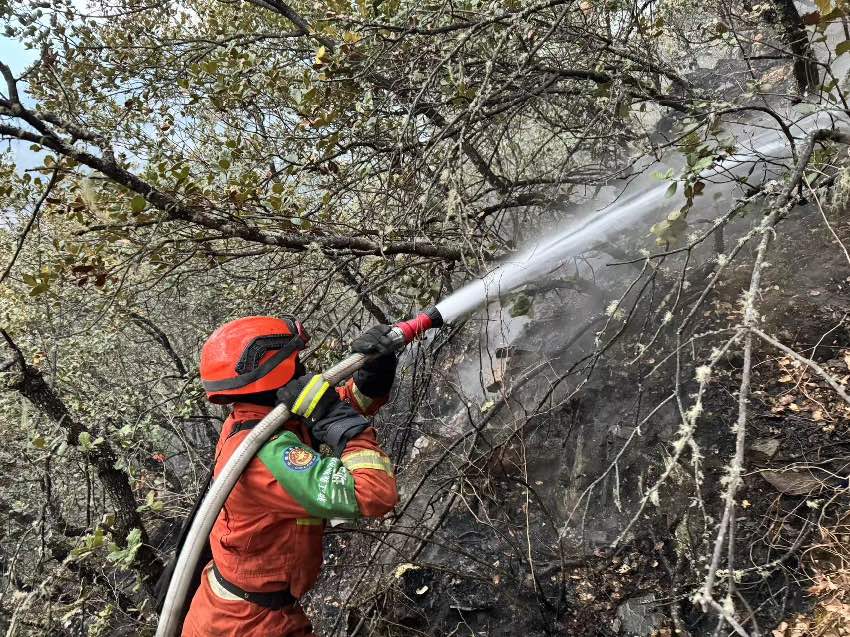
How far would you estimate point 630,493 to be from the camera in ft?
12.5

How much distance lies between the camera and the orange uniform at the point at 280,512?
2.12 meters

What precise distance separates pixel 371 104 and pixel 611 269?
4.41 m

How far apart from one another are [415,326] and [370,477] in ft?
2.43

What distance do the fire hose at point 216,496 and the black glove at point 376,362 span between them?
0.13 feet

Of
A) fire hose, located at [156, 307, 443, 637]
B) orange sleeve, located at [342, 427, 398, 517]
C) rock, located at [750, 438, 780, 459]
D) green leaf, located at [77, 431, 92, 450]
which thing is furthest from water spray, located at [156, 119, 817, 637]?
rock, located at [750, 438, 780, 459]

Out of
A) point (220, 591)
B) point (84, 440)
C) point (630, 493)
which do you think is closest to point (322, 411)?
point (220, 591)

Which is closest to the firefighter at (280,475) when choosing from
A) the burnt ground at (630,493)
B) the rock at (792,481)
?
the burnt ground at (630,493)

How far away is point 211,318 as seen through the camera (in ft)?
34.1

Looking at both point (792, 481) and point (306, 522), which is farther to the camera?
point (792, 481)

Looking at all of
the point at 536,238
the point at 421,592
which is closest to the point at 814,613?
the point at 421,592

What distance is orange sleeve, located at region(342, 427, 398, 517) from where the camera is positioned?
2133 mm

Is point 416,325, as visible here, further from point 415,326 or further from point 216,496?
point 216,496

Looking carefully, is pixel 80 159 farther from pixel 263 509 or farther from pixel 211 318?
pixel 211 318

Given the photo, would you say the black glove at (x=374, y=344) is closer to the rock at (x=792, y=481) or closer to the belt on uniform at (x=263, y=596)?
the belt on uniform at (x=263, y=596)
